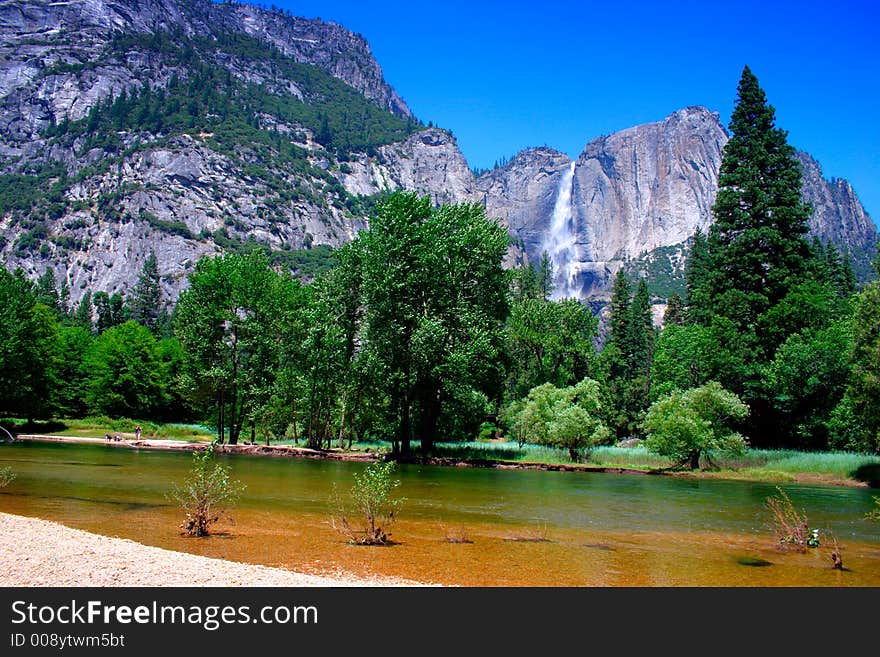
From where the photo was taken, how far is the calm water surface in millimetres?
9586

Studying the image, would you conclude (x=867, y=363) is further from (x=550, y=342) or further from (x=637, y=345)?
(x=637, y=345)

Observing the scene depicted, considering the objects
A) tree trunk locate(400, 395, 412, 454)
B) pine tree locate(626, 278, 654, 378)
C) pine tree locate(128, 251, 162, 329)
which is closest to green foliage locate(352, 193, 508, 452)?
tree trunk locate(400, 395, 412, 454)

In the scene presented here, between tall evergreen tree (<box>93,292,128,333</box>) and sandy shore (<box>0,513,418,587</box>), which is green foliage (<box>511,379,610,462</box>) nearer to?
sandy shore (<box>0,513,418,587</box>)

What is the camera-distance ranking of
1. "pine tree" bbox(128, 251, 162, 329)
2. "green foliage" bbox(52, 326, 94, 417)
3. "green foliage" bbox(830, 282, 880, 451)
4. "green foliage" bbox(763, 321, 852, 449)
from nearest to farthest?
"green foliage" bbox(830, 282, 880, 451), "green foliage" bbox(763, 321, 852, 449), "green foliage" bbox(52, 326, 94, 417), "pine tree" bbox(128, 251, 162, 329)

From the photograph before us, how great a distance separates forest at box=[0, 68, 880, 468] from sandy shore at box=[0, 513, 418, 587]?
24.2 m

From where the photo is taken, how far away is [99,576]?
7.70 m

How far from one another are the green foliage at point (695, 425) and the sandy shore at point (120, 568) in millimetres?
26450

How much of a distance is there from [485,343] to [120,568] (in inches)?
1054

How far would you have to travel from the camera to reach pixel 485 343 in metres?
33.9

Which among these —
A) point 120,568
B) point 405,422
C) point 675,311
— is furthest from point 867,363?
point 675,311

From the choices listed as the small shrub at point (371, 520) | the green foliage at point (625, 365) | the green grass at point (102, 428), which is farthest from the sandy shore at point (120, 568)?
the green foliage at point (625, 365)

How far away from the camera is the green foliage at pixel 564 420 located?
34.0 m
